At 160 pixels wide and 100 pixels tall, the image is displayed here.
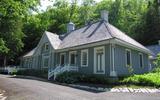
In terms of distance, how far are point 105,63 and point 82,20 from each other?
1264 inches

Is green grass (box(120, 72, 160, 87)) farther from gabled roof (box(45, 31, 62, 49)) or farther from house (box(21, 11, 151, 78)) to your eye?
gabled roof (box(45, 31, 62, 49))

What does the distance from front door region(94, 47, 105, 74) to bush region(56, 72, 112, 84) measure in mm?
905

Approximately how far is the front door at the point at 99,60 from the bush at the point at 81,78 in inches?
35.6

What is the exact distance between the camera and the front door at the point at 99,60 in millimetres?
17188

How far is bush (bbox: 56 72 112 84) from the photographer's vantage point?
51.9 ft

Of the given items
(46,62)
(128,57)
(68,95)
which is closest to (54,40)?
(46,62)

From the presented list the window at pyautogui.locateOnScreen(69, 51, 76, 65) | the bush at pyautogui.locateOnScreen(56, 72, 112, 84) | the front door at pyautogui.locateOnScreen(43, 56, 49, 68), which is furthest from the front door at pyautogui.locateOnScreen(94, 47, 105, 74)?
the front door at pyautogui.locateOnScreen(43, 56, 49, 68)

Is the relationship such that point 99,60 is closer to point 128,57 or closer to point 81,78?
point 81,78

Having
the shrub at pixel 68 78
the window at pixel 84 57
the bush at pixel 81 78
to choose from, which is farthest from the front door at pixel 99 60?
the shrub at pixel 68 78

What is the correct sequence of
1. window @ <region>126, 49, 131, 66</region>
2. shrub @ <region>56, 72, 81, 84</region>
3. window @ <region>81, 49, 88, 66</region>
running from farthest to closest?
window @ <region>81, 49, 88, 66</region> → window @ <region>126, 49, 131, 66</region> → shrub @ <region>56, 72, 81, 84</region>

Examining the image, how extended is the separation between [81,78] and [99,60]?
7.37 feet

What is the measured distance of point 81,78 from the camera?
664 inches

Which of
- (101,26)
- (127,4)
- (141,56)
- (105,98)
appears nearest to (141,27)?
(127,4)

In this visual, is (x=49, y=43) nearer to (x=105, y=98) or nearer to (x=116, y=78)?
(x=116, y=78)
